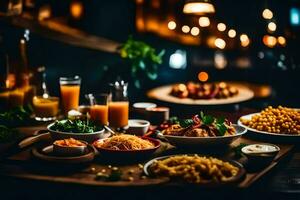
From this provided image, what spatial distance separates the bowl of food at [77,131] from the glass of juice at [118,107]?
0.34 meters

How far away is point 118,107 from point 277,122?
1541 millimetres

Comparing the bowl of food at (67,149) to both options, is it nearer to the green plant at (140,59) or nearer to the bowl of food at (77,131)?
the bowl of food at (77,131)

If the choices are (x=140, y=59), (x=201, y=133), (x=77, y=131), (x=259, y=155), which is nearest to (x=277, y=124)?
(x=201, y=133)

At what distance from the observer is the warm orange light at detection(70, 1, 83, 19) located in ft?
29.3

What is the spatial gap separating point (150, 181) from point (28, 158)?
112cm

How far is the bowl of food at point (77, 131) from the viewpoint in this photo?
403cm

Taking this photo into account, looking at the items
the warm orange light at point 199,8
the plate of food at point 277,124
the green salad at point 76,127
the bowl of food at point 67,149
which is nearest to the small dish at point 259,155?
the plate of food at point 277,124

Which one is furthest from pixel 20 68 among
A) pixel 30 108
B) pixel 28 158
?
pixel 28 158

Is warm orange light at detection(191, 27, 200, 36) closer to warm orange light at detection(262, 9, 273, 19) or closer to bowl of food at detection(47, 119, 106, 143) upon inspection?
warm orange light at detection(262, 9, 273, 19)

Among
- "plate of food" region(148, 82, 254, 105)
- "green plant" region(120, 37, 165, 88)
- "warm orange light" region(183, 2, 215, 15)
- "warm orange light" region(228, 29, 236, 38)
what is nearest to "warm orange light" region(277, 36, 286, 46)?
"warm orange light" region(228, 29, 236, 38)

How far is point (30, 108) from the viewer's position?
5.53 m

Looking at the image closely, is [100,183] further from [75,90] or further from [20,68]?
[20,68]

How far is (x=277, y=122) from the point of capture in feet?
14.6

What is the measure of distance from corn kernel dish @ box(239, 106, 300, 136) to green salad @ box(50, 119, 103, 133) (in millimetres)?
1523
